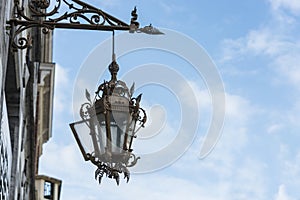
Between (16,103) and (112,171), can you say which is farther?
(16,103)

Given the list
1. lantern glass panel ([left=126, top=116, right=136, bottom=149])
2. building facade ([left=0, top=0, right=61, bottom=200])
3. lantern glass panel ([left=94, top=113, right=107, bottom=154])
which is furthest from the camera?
building facade ([left=0, top=0, right=61, bottom=200])

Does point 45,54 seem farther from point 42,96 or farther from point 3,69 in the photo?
point 3,69

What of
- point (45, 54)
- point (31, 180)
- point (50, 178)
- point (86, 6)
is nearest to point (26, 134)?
point (31, 180)

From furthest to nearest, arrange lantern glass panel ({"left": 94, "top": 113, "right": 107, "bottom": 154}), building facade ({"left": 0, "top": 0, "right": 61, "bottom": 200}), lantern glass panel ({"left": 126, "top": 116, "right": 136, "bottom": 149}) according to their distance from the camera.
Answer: building facade ({"left": 0, "top": 0, "right": 61, "bottom": 200})
lantern glass panel ({"left": 126, "top": 116, "right": 136, "bottom": 149})
lantern glass panel ({"left": 94, "top": 113, "right": 107, "bottom": 154})

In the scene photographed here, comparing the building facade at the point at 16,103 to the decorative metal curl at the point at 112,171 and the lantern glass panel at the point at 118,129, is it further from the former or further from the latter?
the decorative metal curl at the point at 112,171

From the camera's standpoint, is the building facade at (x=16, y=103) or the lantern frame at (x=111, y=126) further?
the building facade at (x=16, y=103)

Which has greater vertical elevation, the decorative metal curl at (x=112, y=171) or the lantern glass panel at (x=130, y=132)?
the lantern glass panel at (x=130, y=132)

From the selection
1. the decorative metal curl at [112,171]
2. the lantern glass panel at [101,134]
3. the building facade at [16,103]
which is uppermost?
the building facade at [16,103]

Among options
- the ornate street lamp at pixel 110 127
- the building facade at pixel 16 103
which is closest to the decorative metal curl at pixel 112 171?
the ornate street lamp at pixel 110 127

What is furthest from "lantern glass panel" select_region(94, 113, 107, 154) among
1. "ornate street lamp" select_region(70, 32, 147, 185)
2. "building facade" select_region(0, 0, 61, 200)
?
"building facade" select_region(0, 0, 61, 200)

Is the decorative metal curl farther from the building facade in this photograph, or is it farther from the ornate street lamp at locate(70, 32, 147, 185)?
the building facade

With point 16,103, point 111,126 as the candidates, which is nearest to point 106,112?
point 111,126

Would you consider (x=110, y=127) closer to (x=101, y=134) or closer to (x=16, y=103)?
(x=101, y=134)

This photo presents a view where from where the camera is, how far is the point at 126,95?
39.5ft
